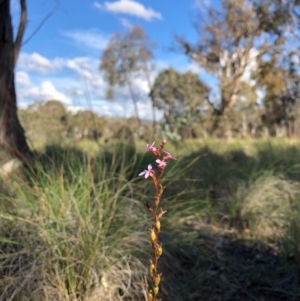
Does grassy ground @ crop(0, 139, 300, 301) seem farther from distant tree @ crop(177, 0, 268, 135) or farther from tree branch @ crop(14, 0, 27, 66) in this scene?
distant tree @ crop(177, 0, 268, 135)

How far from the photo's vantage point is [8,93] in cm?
485

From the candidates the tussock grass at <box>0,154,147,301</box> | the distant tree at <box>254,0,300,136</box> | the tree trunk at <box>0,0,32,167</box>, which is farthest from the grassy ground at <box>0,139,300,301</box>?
the distant tree at <box>254,0,300,136</box>

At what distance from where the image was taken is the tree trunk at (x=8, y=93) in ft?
15.6

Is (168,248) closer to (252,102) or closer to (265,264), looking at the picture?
(265,264)

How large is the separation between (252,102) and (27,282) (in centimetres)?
3698

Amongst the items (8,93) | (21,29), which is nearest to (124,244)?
(8,93)

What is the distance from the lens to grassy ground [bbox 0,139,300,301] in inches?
A: 120

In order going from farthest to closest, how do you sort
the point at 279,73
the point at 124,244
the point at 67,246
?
the point at 279,73 < the point at 124,244 < the point at 67,246

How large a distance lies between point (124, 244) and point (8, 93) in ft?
7.14

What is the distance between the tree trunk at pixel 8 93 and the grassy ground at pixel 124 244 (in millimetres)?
361

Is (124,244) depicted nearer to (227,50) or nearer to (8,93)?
(8,93)

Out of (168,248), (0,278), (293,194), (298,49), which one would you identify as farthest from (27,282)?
(298,49)

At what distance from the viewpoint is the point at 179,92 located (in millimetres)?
34062

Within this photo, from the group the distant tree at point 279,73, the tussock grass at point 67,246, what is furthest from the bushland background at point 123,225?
the distant tree at point 279,73
